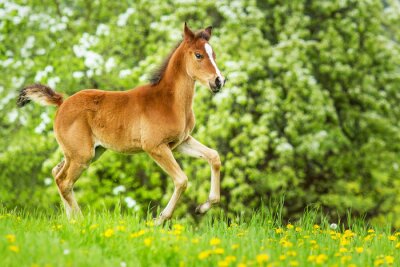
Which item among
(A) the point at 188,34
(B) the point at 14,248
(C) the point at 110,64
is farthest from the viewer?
(C) the point at 110,64

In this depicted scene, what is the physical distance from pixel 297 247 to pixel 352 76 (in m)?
12.0

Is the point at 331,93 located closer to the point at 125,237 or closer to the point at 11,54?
the point at 11,54

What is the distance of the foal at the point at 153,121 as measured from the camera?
6.57 meters

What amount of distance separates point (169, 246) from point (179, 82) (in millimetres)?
1838

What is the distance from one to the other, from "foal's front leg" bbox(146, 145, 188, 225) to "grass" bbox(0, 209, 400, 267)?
0.70 ft

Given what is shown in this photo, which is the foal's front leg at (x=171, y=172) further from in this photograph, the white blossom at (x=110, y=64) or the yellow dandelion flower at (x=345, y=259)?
the white blossom at (x=110, y=64)

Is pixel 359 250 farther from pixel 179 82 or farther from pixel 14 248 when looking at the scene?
pixel 14 248

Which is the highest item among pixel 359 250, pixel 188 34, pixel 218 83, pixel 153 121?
pixel 188 34

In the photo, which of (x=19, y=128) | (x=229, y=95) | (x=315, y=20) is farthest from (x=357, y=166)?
(x=19, y=128)

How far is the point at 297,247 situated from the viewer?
594 cm

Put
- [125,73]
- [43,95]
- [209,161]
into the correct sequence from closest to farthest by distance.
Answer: [209,161] → [43,95] → [125,73]

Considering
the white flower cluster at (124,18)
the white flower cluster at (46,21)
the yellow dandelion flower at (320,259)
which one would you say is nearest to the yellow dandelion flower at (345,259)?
the yellow dandelion flower at (320,259)

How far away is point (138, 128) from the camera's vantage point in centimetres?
674

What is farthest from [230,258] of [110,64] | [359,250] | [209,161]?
[110,64]
